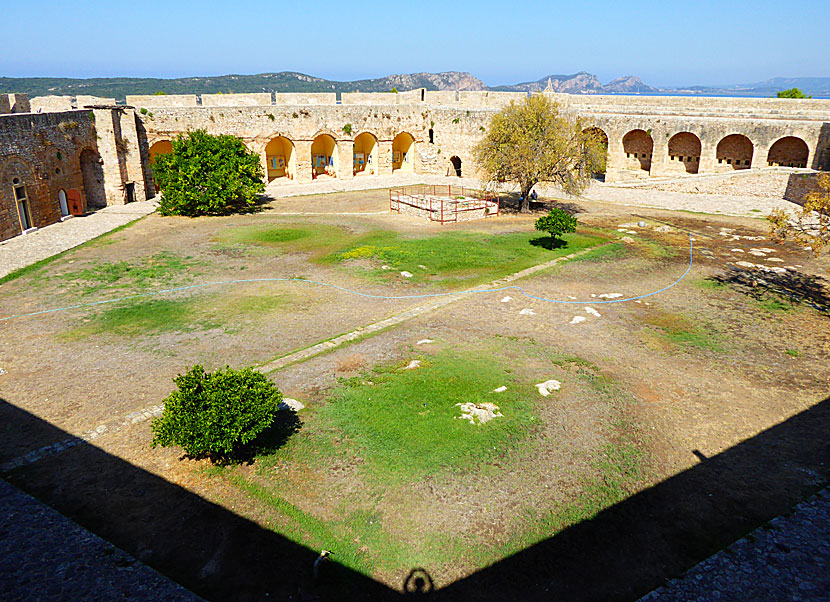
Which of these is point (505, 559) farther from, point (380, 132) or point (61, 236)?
point (380, 132)

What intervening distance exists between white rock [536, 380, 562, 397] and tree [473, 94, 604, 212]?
14.1m

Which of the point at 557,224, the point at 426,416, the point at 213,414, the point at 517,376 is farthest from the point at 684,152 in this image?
the point at 213,414

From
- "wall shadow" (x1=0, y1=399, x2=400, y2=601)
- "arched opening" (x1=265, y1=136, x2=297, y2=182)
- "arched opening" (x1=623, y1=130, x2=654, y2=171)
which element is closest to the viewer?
"wall shadow" (x1=0, y1=399, x2=400, y2=601)

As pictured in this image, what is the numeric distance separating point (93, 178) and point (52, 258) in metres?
9.58

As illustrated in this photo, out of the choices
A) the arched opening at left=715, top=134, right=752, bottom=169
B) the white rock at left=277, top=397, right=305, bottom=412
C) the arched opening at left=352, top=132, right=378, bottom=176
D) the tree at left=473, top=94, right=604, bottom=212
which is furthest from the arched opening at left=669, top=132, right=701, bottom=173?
the white rock at left=277, top=397, right=305, bottom=412

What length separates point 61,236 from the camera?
20.2m

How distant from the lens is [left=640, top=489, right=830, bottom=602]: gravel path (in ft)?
18.1

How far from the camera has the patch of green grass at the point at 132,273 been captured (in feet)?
50.3

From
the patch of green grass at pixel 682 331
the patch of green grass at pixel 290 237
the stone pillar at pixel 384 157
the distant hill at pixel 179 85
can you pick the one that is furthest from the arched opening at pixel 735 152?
the distant hill at pixel 179 85

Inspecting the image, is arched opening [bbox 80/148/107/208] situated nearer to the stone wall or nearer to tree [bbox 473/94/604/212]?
the stone wall

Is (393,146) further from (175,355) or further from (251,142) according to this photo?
(175,355)

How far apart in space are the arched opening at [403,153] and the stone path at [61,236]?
55.0 feet

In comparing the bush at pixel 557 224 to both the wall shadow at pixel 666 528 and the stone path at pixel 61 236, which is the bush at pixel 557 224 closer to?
the wall shadow at pixel 666 528

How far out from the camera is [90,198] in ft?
84.1
